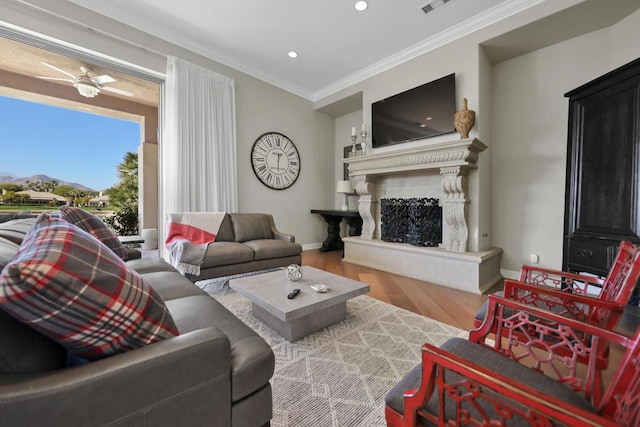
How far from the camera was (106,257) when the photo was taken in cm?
75

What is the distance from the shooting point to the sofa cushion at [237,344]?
83 cm

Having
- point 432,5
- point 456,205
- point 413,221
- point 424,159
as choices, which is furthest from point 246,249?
point 432,5

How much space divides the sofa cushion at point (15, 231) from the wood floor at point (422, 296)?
256cm

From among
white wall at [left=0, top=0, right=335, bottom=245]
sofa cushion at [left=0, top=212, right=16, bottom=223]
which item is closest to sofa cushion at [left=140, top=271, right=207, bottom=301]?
sofa cushion at [left=0, top=212, right=16, bottom=223]

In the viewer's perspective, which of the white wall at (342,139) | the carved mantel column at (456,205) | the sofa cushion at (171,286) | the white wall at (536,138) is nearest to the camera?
the sofa cushion at (171,286)

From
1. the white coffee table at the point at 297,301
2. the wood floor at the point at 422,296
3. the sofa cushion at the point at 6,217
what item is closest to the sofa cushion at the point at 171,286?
the white coffee table at the point at 297,301

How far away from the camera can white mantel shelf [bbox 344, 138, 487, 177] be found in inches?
118

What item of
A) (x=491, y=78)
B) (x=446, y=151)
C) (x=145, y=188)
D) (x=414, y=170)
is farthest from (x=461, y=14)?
(x=145, y=188)

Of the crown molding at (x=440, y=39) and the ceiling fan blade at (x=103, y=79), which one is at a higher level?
the crown molding at (x=440, y=39)

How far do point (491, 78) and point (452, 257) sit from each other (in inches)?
97.3

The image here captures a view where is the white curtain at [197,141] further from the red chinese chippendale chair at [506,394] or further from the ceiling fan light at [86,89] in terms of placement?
the red chinese chippendale chair at [506,394]

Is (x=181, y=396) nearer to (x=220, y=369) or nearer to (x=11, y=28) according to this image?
(x=220, y=369)

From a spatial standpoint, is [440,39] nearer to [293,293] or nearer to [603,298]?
[603,298]

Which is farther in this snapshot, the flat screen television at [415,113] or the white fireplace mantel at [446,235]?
the flat screen television at [415,113]
